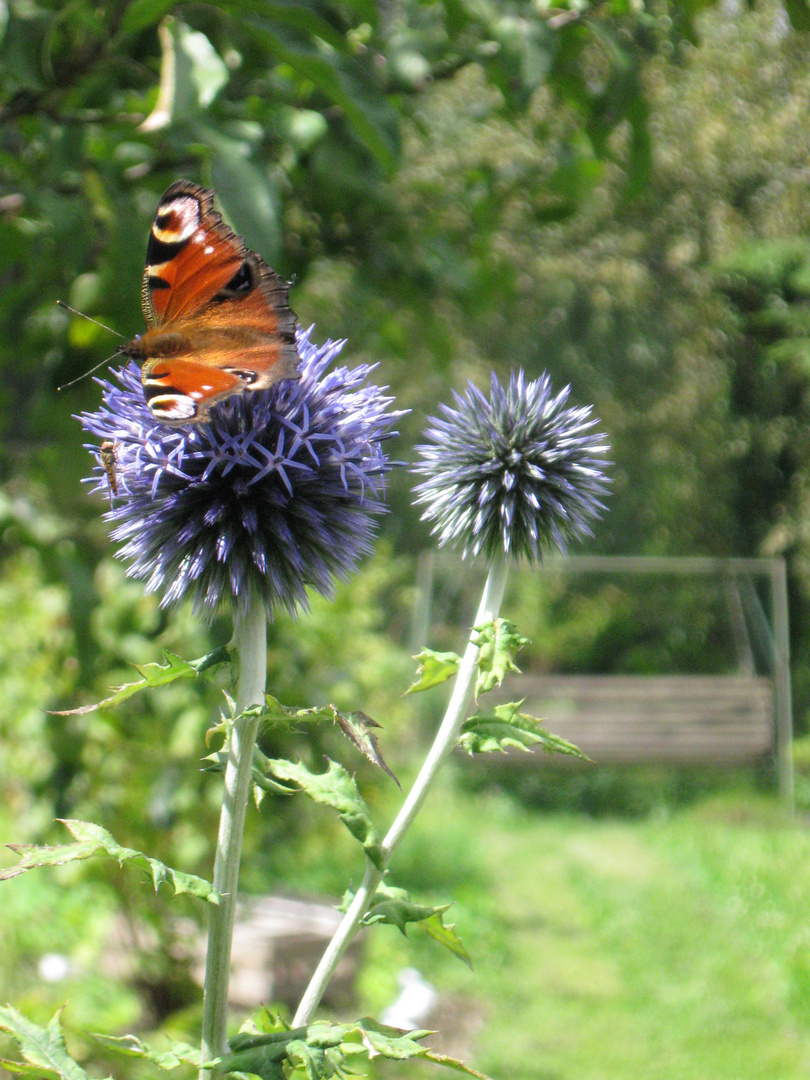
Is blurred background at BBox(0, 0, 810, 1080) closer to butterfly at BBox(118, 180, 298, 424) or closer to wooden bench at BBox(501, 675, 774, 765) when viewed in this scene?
butterfly at BBox(118, 180, 298, 424)

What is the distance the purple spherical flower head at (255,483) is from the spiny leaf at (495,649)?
0.68 ft

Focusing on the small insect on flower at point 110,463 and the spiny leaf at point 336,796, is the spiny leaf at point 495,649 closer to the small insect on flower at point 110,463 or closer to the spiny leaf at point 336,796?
the spiny leaf at point 336,796

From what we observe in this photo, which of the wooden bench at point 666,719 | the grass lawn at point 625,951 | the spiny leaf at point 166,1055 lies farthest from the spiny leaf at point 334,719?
the wooden bench at point 666,719

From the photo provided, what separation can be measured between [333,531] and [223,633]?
1045 millimetres

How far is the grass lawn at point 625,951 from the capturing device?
3.84 metres

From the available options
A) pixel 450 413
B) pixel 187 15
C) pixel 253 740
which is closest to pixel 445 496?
pixel 450 413

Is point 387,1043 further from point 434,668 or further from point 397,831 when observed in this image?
point 434,668

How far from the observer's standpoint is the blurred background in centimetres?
181

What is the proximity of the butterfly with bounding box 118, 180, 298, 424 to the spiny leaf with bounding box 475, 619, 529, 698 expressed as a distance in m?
0.27

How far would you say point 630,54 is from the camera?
1.68 meters

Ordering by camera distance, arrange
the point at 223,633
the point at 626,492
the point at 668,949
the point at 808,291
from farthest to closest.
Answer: the point at 626,492 < the point at 808,291 < the point at 668,949 < the point at 223,633

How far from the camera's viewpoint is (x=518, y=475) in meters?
1.12

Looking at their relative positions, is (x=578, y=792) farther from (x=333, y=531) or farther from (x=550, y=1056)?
(x=333, y=531)

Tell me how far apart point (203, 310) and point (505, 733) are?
1.56 ft
